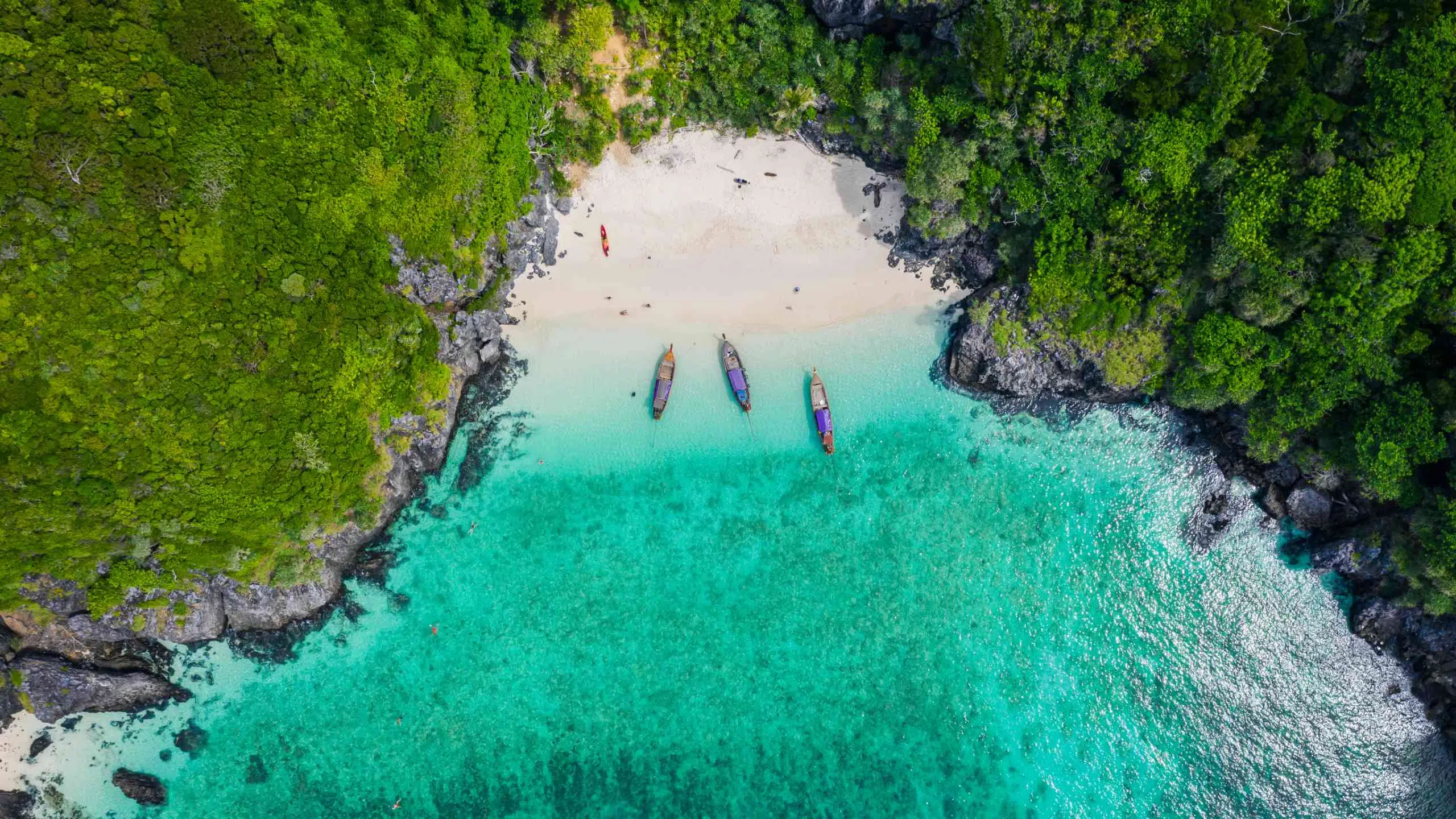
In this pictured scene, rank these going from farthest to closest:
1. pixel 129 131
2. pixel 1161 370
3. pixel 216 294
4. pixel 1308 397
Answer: pixel 1161 370, pixel 1308 397, pixel 216 294, pixel 129 131

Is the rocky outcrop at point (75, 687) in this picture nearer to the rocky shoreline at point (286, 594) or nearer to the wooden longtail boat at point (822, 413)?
the rocky shoreline at point (286, 594)

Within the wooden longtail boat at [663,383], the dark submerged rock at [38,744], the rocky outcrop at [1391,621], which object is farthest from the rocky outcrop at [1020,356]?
the dark submerged rock at [38,744]

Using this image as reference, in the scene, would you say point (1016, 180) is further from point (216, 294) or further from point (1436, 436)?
point (216, 294)

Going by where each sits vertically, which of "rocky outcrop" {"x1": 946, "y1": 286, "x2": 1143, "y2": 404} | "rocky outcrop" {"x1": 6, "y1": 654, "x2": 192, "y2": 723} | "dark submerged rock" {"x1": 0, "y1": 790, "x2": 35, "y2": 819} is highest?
"rocky outcrop" {"x1": 946, "y1": 286, "x2": 1143, "y2": 404}

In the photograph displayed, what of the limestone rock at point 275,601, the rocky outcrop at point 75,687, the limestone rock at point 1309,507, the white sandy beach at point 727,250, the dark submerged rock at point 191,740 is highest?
the white sandy beach at point 727,250

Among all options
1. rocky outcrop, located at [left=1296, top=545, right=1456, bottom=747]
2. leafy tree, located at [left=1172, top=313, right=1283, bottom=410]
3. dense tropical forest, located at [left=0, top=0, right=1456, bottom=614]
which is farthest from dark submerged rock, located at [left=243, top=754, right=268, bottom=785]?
rocky outcrop, located at [left=1296, top=545, right=1456, bottom=747]

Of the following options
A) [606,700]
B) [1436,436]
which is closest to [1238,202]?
[1436,436]

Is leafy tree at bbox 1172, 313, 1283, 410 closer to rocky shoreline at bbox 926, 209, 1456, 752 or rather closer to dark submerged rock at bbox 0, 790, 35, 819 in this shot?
rocky shoreline at bbox 926, 209, 1456, 752
